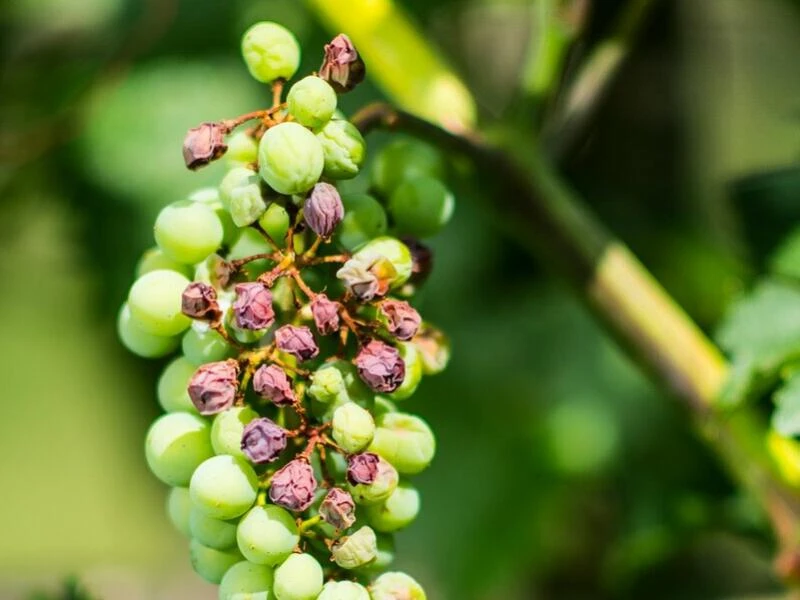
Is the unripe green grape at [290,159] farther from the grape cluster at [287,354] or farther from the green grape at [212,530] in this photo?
the green grape at [212,530]

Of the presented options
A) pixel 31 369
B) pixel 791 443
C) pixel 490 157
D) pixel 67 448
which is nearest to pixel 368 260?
pixel 490 157

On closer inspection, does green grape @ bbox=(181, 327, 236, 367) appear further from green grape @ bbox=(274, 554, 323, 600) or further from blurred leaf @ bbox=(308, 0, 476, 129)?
blurred leaf @ bbox=(308, 0, 476, 129)

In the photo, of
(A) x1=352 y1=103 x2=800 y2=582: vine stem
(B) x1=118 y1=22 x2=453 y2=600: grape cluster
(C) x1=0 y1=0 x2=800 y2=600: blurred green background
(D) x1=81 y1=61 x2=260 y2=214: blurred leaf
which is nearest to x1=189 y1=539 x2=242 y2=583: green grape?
(B) x1=118 y1=22 x2=453 y2=600: grape cluster

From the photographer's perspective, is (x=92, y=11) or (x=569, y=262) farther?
(x=92, y=11)

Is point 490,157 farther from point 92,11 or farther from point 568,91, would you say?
point 92,11

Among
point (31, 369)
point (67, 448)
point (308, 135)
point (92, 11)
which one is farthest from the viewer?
point (67, 448)

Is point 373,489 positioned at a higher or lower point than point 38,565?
lower
